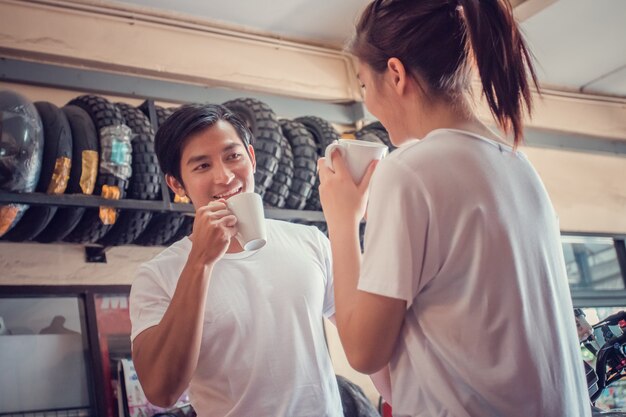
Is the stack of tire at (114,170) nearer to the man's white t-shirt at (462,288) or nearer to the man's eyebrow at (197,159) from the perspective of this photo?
the man's eyebrow at (197,159)

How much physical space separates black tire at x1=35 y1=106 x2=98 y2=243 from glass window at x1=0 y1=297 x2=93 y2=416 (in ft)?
1.17

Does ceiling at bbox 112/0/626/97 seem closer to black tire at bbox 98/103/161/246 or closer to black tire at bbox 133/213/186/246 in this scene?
black tire at bbox 98/103/161/246

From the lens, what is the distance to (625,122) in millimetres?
5793

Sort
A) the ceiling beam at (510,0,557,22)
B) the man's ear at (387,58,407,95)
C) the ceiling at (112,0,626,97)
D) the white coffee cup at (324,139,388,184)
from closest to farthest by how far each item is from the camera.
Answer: the man's ear at (387,58,407,95), the white coffee cup at (324,139,388,184), the ceiling at (112,0,626,97), the ceiling beam at (510,0,557,22)

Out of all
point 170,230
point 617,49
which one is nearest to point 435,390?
point 170,230

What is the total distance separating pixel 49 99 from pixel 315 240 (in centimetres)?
203

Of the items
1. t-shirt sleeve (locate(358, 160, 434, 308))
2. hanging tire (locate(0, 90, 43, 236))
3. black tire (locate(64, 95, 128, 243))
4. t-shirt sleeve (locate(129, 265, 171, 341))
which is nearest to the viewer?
t-shirt sleeve (locate(358, 160, 434, 308))

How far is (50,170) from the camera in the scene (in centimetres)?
278

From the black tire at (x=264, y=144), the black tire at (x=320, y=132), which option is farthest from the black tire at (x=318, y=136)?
the black tire at (x=264, y=144)

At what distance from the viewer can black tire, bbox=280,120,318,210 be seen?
3393mm

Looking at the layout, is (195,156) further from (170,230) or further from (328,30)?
(328,30)

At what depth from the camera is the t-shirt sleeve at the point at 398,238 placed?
1.08m

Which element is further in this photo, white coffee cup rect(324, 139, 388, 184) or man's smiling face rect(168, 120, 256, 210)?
man's smiling face rect(168, 120, 256, 210)

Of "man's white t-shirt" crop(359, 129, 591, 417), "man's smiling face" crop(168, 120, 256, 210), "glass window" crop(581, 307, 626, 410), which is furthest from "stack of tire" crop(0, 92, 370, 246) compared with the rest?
"man's white t-shirt" crop(359, 129, 591, 417)
